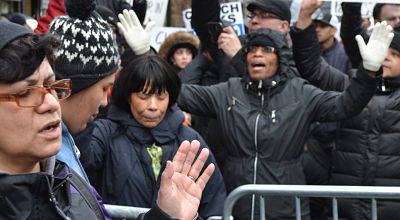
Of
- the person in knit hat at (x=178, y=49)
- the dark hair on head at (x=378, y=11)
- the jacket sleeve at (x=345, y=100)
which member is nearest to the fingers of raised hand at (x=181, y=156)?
the jacket sleeve at (x=345, y=100)

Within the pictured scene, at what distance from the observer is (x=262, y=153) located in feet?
15.8

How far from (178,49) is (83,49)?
179 inches

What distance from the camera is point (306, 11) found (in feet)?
17.6

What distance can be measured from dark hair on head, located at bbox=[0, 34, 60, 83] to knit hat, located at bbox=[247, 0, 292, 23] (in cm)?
401

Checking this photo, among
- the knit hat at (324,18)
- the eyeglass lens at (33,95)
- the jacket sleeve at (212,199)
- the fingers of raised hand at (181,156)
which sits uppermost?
the knit hat at (324,18)

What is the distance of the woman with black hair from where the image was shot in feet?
13.3

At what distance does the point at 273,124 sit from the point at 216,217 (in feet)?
3.88

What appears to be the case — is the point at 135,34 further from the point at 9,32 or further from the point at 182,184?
the point at 9,32

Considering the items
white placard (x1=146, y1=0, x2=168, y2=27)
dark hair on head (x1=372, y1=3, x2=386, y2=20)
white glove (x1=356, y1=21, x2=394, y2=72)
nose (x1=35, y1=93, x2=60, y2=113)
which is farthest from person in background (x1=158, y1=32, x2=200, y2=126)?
nose (x1=35, y1=93, x2=60, y2=113)

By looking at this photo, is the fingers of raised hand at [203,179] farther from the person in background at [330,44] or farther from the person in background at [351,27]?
the person in background at [330,44]

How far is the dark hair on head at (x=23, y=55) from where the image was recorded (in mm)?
1944

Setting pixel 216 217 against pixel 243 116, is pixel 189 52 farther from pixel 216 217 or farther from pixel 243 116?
pixel 216 217

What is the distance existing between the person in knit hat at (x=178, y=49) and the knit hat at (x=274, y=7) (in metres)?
1.56

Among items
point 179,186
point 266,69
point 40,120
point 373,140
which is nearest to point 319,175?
point 373,140
